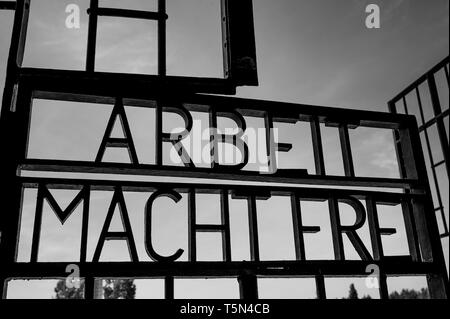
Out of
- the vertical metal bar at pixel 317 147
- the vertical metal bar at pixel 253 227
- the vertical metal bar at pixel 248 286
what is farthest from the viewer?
the vertical metal bar at pixel 317 147

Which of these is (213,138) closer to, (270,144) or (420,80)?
(270,144)

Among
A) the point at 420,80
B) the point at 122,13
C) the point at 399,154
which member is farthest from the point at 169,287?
the point at 420,80

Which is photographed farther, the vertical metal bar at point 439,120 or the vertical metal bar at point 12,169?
the vertical metal bar at point 439,120

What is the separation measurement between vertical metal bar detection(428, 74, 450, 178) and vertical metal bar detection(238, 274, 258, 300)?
4319 millimetres

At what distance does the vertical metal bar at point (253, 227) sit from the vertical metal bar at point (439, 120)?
13.1 feet

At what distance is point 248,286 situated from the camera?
3732 millimetres

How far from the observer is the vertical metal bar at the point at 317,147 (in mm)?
4495

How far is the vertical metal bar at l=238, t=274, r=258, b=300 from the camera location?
3711mm

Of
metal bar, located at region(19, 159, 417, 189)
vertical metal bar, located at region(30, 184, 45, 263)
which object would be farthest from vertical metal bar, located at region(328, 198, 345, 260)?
vertical metal bar, located at region(30, 184, 45, 263)

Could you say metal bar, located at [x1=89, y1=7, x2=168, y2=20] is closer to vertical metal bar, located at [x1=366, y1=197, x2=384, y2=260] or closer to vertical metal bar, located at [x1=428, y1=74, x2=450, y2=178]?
vertical metal bar, located at [x1=366, y1=197, x2=384, y2=260]

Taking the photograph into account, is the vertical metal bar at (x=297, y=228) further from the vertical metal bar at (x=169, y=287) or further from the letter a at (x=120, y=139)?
the letter a at (x=120, y=139)

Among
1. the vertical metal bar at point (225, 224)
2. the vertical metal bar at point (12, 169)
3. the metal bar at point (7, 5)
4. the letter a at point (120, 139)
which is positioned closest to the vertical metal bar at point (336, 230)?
the vertical metal bar at point (225, 224)
